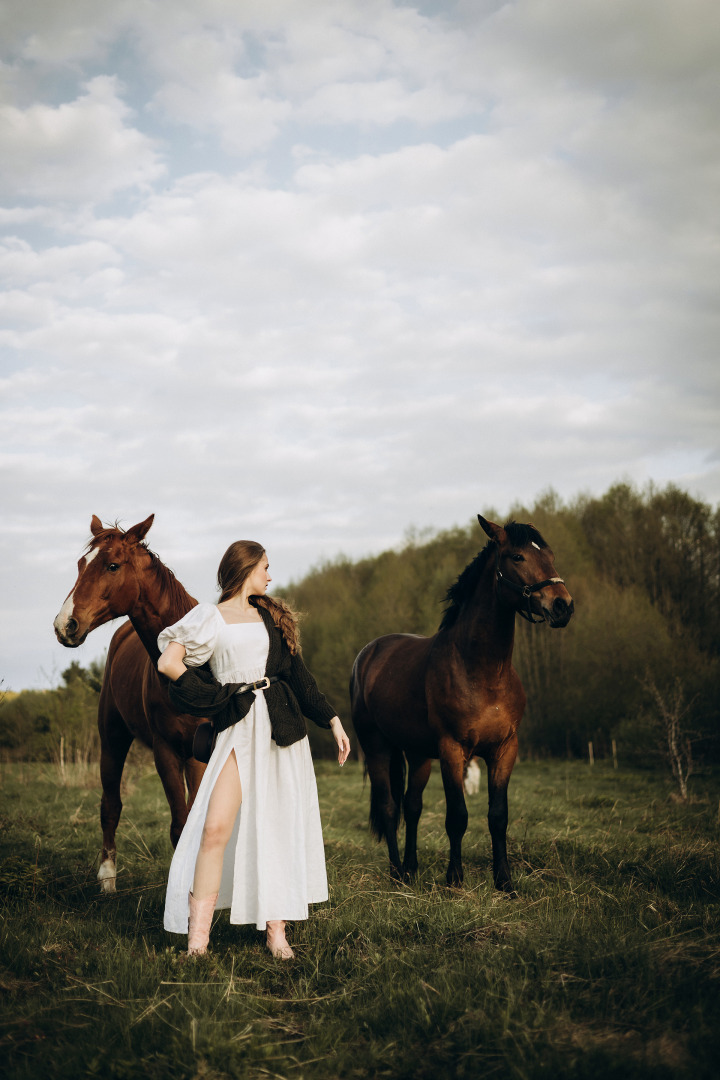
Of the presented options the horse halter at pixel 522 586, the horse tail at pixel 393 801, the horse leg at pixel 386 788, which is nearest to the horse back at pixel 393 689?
the horse leg at pixel 386 788

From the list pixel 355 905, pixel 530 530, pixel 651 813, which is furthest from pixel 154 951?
pixel 651 813

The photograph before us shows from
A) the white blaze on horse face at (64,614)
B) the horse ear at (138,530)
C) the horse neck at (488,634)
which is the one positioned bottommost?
the horse neck at (488,634)

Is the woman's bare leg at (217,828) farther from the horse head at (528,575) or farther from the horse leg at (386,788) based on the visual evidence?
the horse leg at (386,788)

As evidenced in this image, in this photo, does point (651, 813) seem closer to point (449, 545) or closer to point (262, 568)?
point (262, 568)

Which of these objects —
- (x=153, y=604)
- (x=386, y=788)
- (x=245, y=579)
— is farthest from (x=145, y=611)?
(x=386, y=788)

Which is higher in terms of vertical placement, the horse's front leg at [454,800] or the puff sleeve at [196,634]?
the puff sleeve at [196,634]

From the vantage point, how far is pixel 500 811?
16.4ft

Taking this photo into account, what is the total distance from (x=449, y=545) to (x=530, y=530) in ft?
90.1

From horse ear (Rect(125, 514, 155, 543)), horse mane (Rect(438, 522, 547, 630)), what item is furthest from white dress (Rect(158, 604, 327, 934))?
horse mane (Rect(438, 522, 547, 630))

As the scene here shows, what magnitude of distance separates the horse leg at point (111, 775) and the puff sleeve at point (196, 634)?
2842 millimetres

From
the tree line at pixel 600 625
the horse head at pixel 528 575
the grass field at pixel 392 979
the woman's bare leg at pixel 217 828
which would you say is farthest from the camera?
the tree line at pixel 600 625

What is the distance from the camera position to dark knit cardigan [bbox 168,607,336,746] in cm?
356

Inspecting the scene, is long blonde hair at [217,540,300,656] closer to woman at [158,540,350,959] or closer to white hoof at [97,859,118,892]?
woman at [158,540,350,959]

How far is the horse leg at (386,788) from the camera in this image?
6211 mm
